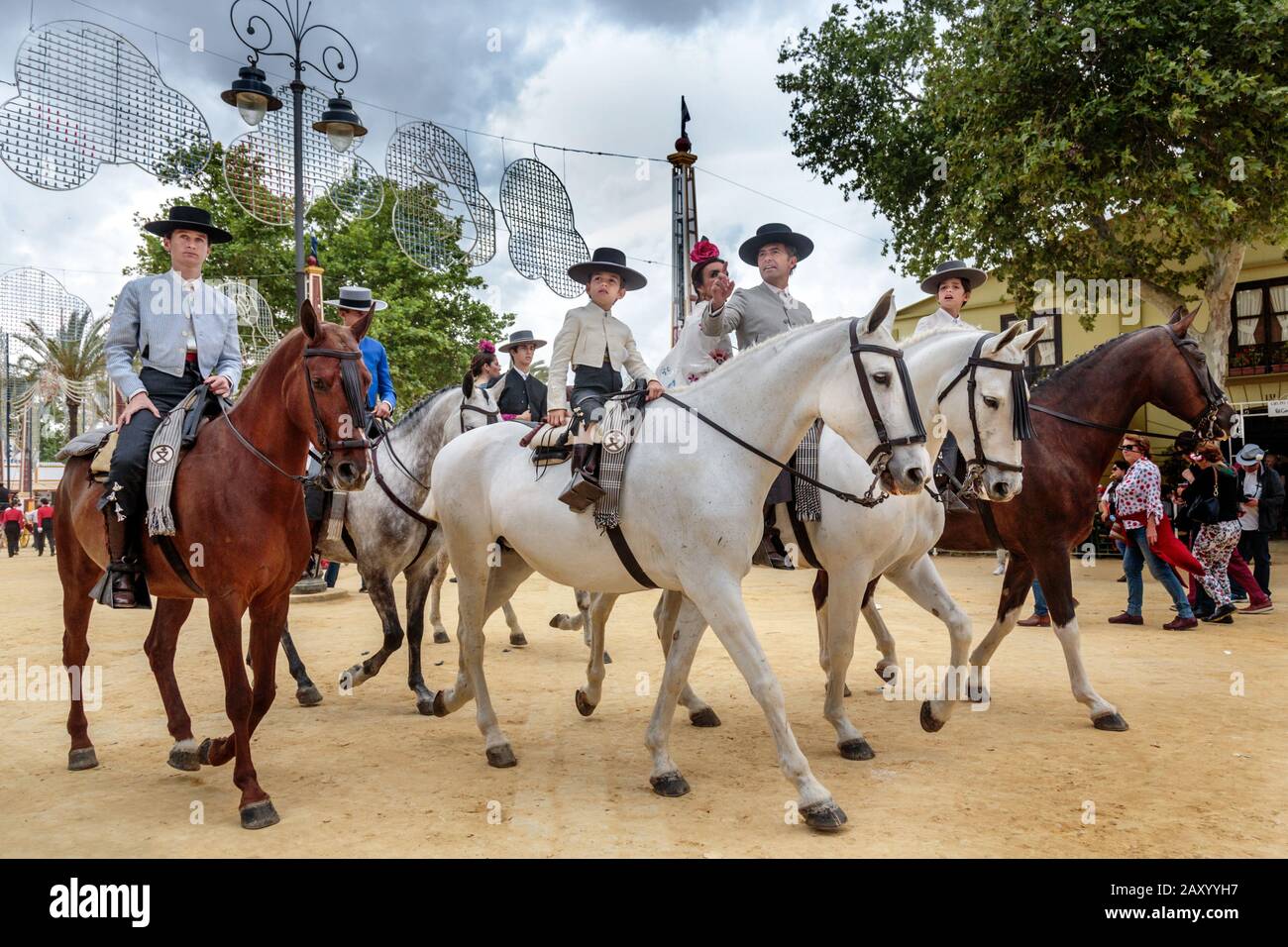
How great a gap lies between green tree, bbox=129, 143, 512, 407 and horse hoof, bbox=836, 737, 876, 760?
23.2 metres

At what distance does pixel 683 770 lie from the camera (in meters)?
4.79

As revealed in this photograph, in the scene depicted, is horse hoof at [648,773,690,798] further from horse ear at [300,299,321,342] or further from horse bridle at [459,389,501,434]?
horse bridle at [459,389,501,434]

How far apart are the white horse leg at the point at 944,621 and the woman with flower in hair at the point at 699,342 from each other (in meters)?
1.89

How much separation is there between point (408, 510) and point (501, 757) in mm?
2379

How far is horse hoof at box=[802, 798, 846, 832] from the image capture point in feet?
12.1

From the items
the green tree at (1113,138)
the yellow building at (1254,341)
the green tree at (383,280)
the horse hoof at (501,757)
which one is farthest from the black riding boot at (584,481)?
the green tree at (383,280)

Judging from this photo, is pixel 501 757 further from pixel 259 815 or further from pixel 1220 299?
pixel 1220 299

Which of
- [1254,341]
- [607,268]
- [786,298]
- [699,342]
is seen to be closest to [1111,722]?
[786,298]

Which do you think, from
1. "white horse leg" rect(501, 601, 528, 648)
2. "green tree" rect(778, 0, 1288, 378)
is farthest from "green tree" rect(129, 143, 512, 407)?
"white horse leg" rect(501, 601, 528, 648)

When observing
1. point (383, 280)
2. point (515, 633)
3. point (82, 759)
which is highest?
point (383, 280)

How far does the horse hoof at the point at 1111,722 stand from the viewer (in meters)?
5.35

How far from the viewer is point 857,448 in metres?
3.92
